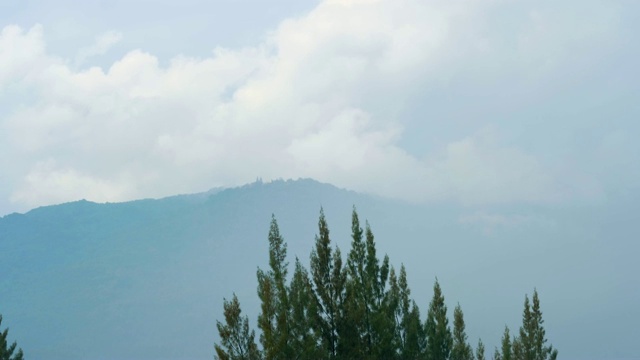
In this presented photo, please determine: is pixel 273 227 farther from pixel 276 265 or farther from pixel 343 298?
pixel 343 298

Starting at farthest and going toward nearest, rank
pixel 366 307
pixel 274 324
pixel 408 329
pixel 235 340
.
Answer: pixel 408 329, pixel 366 307, pixel 274 324, pixel 235 340

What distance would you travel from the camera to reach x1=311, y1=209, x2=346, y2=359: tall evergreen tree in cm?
3709

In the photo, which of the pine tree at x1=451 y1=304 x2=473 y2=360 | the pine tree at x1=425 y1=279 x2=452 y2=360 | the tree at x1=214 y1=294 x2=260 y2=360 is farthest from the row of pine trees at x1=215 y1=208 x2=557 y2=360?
the pine tree at x1=451 y1=304 x2=473 y2=360

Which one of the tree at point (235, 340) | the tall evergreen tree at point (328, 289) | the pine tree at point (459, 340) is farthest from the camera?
the pine tree at point (459, 340)

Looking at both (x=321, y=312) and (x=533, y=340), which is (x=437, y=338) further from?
(x=321, y=312)

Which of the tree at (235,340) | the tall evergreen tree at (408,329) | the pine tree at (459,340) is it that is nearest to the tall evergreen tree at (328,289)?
the tree at (235,340)

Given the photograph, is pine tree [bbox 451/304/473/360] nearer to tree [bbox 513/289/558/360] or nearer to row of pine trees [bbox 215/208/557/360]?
tree [bbox 513/289/558/360]

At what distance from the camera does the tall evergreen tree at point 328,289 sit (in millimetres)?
37094

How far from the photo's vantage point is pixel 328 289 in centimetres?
3747

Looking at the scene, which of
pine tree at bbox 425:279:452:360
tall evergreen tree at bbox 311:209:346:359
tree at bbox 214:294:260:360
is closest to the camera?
Answer: tree at bbox 214:294:260:360

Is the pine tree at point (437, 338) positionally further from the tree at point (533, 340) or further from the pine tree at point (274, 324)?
the pine tree at point (274, 324)

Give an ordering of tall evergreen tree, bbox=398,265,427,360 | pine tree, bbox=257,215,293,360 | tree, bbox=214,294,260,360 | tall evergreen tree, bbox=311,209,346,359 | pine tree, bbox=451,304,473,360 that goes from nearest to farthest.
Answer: pine tree, bbox=257,215,293,360, tree, bbox=214,294,260,360, tall evergreen tree, bbox=311,209,346,359, tall evergreen tree, bbox=398,265,427,360, pine tree, bbox=451,304,473,360

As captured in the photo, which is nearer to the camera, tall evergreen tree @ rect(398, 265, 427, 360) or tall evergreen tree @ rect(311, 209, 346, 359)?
tall evergreen tree @ rect(311, 209, 346, 359)

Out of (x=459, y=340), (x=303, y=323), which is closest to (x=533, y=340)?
(x=459, y=340)
